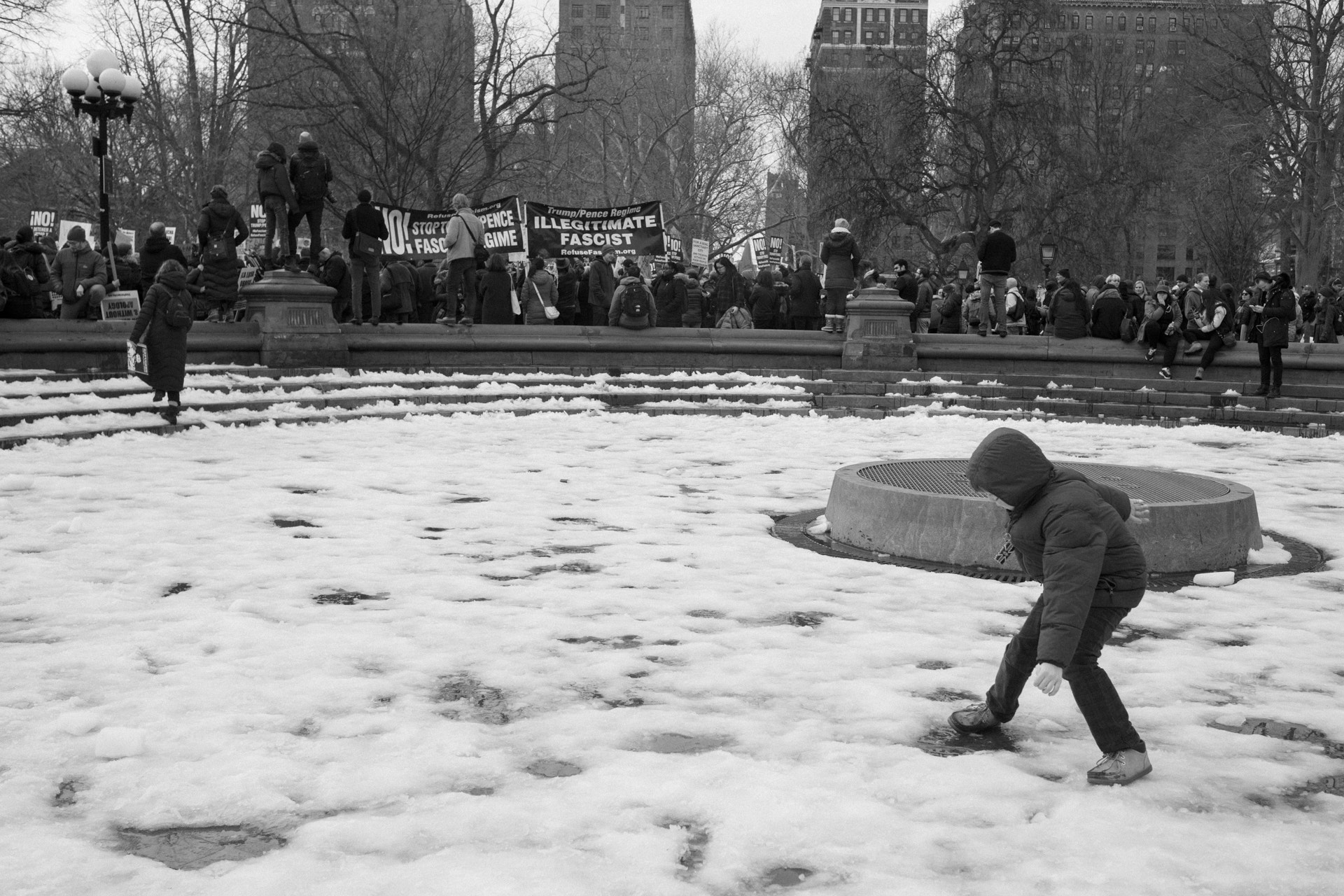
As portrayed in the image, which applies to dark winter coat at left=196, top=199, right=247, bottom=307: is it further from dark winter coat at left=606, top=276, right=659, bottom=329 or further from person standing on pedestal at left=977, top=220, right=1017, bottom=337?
person standing on pedestal at left=977, top=220, right=1017, bottom=337

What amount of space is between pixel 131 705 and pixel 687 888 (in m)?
2.42

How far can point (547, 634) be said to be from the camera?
593cm

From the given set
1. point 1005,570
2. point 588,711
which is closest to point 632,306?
point 1005,570

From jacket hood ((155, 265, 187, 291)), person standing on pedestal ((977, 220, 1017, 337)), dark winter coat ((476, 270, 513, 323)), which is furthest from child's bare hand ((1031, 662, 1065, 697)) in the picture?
dark winter coat ((476, 270, 513, 323))

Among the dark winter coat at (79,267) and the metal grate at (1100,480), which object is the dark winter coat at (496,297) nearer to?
the dark winter coat at (79,267)

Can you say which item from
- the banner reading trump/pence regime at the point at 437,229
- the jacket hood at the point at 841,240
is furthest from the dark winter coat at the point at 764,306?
the banner reading trump/pence regime at the point at 437,229

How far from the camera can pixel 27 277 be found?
50.1 ft

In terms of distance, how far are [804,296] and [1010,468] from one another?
16592 millimetres

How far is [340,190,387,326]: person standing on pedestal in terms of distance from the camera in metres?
16.9

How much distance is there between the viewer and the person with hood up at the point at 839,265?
1986cm

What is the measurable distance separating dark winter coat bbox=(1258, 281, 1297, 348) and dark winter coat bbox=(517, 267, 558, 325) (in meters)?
10.1

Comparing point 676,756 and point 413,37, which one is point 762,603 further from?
point 413,37

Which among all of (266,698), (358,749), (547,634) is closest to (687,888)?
(358,749)

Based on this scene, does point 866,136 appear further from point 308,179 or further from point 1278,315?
point 308,179
